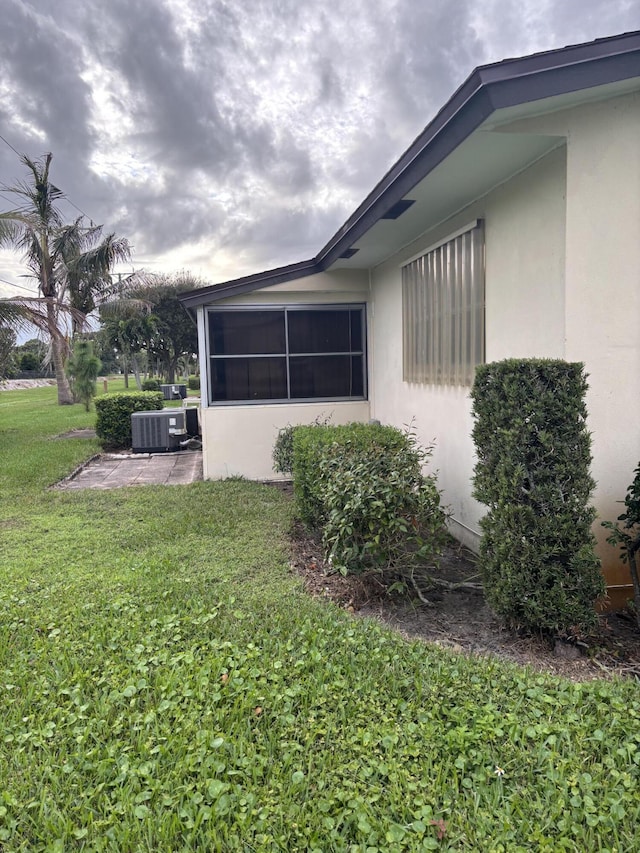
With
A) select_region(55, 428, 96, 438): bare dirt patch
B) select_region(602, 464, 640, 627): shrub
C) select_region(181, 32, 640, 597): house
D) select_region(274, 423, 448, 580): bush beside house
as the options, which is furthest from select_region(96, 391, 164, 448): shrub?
select_region(602, 464, 640, 627): shrub

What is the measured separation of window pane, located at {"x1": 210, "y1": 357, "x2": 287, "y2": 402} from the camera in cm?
805

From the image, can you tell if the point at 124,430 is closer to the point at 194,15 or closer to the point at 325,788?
the point at 194,15

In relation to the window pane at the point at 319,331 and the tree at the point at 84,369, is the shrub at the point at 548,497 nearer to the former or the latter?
the window pane at the point at 319,331

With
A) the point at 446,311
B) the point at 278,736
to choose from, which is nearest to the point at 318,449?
the point at 446,311

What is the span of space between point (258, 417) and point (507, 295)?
4.61 m

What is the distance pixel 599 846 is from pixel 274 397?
688 centimetres

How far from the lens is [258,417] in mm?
8078

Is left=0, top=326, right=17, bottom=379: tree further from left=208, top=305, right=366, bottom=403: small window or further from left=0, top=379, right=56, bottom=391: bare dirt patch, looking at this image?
left=0, top=379, right=56, bottom=391: bare dirt patch

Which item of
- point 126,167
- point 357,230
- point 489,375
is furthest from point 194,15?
point 489,375

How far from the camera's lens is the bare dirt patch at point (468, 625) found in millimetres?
2947

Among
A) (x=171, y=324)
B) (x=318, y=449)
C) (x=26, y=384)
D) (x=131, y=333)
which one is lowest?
(x=318, y=449)

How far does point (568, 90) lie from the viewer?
309cm

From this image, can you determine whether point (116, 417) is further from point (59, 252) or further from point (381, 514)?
point (59, 252)

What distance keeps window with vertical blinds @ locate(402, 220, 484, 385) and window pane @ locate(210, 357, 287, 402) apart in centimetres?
222
